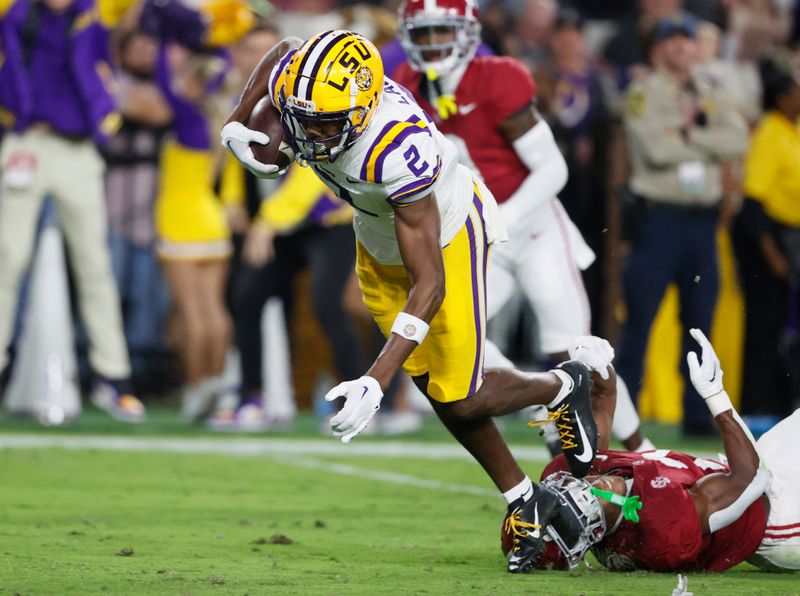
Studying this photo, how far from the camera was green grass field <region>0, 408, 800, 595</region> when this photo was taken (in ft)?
15.2

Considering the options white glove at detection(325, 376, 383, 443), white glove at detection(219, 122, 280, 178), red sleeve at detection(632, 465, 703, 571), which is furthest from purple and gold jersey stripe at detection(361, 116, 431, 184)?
red sleeve at detection(632, 465, 703, 571)

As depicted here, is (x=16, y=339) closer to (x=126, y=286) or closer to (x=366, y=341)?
(x=126, y=286)

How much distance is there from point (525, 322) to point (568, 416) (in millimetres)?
6894

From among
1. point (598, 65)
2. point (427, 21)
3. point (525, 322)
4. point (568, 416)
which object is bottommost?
point (525, 322)

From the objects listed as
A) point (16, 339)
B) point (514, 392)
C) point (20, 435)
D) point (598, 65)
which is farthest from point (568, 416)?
point (598, 65)

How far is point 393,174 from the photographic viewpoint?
15.6 feet

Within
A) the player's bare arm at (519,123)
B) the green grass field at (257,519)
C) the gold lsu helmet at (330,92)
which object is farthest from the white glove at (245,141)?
the player's bare arm at (519,123)

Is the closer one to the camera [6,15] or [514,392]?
[514,392]

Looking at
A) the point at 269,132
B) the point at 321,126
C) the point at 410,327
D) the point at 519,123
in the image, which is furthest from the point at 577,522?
the point at 519,123

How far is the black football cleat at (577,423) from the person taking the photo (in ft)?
17.0

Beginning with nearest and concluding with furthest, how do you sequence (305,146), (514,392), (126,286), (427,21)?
(305,146) → (514,392) → (427,21) → (126,286)

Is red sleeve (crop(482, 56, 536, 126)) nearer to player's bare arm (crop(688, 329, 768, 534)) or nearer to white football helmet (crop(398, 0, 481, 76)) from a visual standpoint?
white football helmet (crop(398, 0, 481, 76))

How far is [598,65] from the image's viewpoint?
39.5 ft

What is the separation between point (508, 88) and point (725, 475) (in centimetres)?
237
